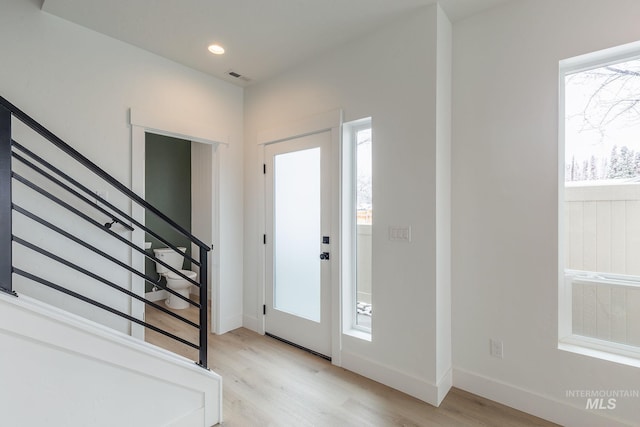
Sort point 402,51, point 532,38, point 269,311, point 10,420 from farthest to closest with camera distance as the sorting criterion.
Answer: point 269,311
point 402,51
point 532,38
point 10,420

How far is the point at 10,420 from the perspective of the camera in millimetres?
1238

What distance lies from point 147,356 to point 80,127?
1865mm

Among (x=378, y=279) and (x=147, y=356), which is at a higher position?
(x=378, y=279)

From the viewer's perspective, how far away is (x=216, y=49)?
2.66m

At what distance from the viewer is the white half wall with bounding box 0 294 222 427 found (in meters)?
1.24

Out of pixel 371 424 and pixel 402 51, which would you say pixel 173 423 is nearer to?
pixel 371 424

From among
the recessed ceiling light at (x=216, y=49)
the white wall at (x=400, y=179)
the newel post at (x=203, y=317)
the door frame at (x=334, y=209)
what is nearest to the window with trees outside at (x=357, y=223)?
the door frame at (x=334, y=209)

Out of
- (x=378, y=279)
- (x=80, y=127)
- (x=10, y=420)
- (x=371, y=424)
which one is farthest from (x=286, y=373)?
(x=80, y=127)

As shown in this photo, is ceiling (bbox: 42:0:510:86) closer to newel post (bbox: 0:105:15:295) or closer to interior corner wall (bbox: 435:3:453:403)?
interior corner wall (bbox: 435:3:453:403)

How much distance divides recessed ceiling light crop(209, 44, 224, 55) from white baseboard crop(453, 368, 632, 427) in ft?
10.7

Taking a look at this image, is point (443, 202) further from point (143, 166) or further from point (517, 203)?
point (143, 166)

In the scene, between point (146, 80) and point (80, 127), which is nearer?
point (80, 127)

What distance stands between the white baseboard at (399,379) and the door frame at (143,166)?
1.57 m

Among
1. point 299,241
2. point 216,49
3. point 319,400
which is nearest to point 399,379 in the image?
point 319,400
